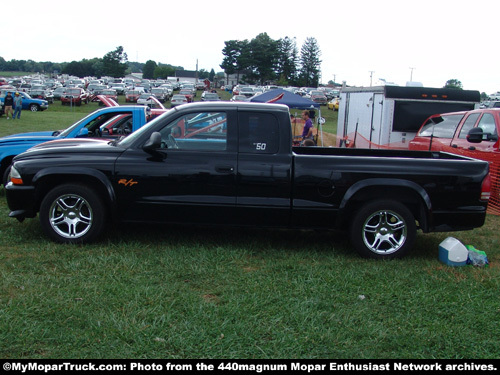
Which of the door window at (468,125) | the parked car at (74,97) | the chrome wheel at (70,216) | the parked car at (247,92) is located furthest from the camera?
the parked car at (247,92)

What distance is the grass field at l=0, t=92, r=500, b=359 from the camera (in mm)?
3508

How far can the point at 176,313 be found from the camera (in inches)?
156

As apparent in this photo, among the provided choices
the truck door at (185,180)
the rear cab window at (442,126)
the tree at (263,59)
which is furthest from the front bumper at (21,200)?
the tree at (263,59)

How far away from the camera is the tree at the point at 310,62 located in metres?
109

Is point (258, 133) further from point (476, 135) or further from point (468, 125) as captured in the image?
point (468, 125)

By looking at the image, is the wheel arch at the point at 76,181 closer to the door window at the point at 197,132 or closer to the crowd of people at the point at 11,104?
the door window at the point at 197,132

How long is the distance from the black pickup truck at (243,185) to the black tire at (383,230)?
0.01m

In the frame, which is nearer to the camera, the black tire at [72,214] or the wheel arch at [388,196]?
the wheel arch at [388,196]

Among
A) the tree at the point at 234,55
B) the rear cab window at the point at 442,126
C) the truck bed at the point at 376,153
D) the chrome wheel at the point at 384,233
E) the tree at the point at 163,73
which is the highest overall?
the tree at the point at 234,55

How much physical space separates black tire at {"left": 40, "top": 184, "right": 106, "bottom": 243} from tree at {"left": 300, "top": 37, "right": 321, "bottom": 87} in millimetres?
106855

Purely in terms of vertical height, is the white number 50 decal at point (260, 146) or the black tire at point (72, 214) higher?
the white number 50 decal at point (260, 146)

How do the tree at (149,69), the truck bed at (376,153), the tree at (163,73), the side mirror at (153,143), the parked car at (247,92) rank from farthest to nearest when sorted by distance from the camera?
the tree at (149,69), the tree at (163,73), the parked car at (247,92), the truck bed at (376,153), the side mirror at (153,143)

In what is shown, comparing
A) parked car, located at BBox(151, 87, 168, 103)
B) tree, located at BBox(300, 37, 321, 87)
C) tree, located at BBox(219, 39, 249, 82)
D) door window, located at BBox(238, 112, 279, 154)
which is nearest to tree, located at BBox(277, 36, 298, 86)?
tree, located at BBox(300, 37, 321, 87)
